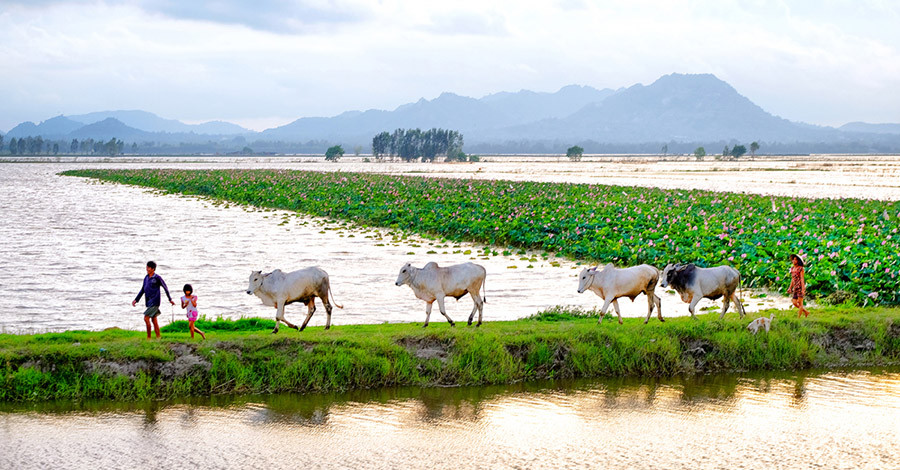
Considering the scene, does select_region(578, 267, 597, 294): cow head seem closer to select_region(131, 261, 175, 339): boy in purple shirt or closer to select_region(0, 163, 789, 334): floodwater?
select_region(0, 163, 789, 334): floodwater

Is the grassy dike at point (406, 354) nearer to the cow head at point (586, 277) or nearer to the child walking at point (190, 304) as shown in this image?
the child walking at point (190, 304)

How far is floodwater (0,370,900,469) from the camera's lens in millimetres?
9969

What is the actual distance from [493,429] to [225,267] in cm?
1536

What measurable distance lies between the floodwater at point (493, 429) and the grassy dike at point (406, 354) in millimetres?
282

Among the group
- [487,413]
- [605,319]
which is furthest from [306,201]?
[487,413]

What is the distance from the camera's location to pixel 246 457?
10008 mm

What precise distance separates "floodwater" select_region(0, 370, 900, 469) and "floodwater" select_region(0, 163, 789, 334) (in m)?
4.11

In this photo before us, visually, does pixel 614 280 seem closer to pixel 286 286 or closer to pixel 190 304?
pixel 286 286

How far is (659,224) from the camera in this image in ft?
95.4

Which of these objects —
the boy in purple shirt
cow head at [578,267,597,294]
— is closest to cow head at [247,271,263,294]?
the boy in purple shirt

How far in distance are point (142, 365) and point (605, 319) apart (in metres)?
7.39

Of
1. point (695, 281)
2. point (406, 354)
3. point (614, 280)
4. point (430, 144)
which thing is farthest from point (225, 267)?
point (430, 144)

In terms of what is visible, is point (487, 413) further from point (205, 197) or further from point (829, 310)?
point (205, 197)

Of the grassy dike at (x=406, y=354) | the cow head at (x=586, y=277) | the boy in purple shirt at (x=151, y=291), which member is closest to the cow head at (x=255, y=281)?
A: the grassy dike at (x=406, y=354)
